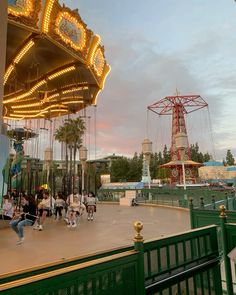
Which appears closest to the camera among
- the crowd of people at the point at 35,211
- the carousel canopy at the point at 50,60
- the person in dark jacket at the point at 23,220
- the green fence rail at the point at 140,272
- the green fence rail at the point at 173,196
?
the green fence rail at the point at 140,272

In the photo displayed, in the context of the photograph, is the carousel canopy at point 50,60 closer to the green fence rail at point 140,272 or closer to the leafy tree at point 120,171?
the green fence rail at point 140,272

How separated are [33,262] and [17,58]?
368 inches

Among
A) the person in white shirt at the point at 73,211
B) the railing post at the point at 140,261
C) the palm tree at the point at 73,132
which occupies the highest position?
the palm tree at the point at 73,132

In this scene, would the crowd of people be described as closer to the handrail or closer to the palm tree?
the handrail

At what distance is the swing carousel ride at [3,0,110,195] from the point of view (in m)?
9.73

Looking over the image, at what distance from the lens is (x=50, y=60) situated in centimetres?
1337

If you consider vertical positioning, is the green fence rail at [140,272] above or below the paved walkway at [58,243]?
above

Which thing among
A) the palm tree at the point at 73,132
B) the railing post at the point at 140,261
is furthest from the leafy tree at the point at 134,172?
the railing post at the point at 140,261

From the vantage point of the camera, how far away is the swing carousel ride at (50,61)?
973 cm

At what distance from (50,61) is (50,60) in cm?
14

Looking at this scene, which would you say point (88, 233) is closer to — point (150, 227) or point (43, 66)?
point (150, 227)

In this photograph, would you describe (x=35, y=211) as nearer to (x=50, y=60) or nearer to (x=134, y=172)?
(x=50, y=60)

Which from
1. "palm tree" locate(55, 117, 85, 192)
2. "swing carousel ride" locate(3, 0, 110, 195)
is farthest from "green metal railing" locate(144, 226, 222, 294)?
"palm tree" locate(55, 117, 85, 192)

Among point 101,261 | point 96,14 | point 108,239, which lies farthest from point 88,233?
point 96,14
